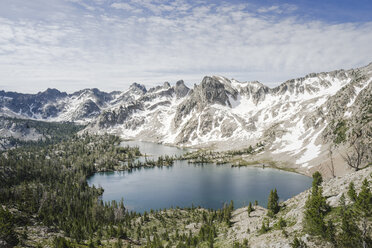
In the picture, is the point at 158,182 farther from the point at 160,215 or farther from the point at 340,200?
the point at 340,200

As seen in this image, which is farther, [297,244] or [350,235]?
[297,244]

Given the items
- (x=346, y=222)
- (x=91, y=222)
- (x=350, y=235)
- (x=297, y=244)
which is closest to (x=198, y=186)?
(x=91, y=222)

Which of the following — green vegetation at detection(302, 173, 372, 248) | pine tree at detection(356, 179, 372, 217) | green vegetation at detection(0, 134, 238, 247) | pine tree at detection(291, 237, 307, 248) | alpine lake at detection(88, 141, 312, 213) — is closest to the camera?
green vegetation at detection(302, 173, 372, 248)

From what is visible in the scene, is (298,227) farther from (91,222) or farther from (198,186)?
(198,186)

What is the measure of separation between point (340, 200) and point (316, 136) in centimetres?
18650

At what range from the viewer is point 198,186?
14500cm

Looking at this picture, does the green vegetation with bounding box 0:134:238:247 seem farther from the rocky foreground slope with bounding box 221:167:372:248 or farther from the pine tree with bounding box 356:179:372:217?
the pine tree with bounding box 356:179:372:217

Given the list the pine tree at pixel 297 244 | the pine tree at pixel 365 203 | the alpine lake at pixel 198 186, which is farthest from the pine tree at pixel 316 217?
the alpine lake at pixel 198 186

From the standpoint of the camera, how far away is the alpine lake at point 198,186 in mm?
119738

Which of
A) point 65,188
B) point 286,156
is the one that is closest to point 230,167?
point 286,156

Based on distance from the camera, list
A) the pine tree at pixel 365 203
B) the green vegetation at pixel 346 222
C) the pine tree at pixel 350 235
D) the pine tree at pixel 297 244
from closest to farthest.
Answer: the pine tree at pixel 350 235
the green vegetation at pixel 346 222
the pine tree at pixel 365 203
the pine tree at pixel 297 244

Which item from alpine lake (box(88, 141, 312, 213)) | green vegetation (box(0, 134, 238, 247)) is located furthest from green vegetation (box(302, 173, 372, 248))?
alpine lake (box(88, 141, 312, 213))

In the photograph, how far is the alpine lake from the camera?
119738 mm

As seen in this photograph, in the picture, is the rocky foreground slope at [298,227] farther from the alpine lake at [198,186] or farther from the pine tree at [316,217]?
the alpine lake at [198,186]
